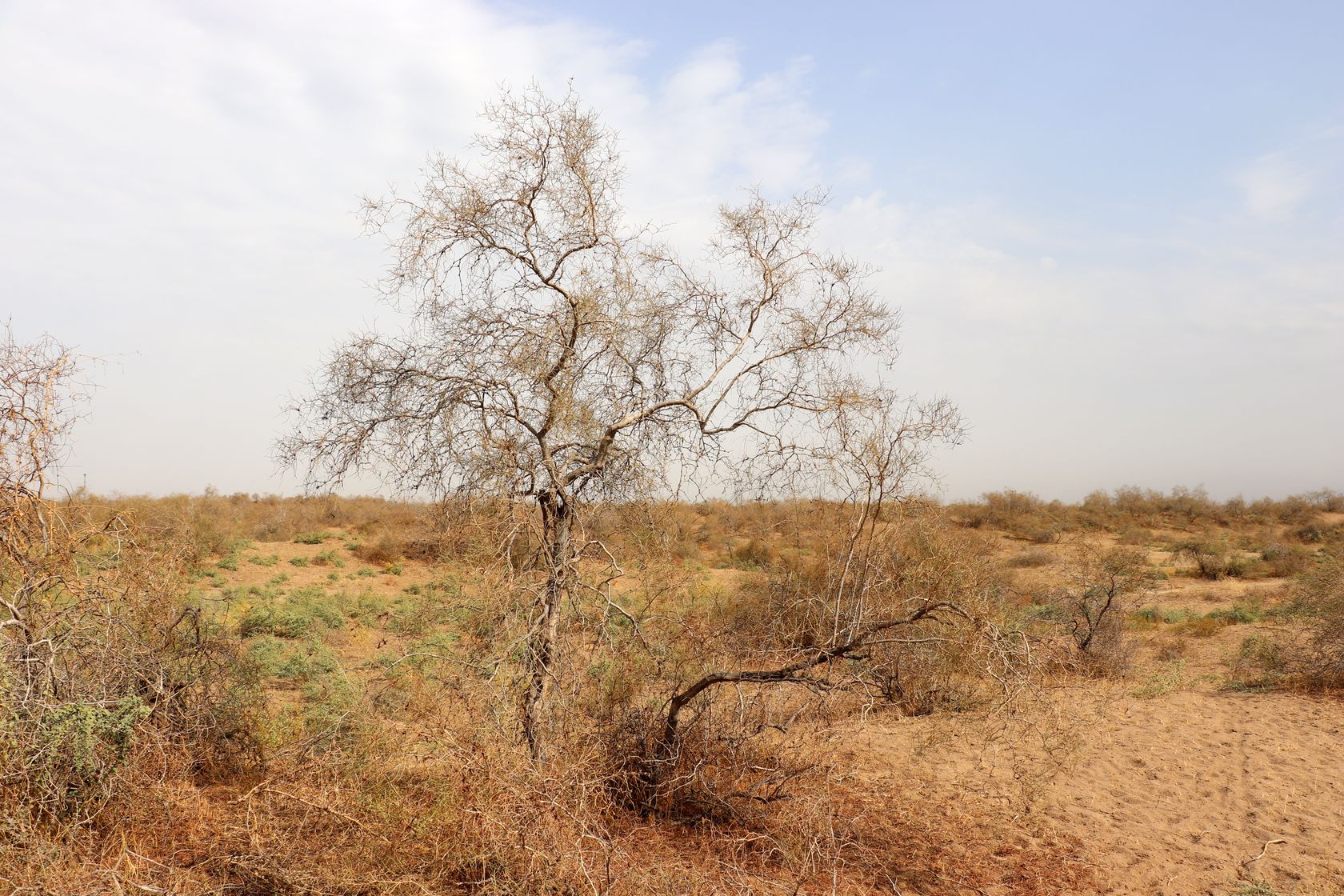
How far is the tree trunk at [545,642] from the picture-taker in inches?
→ 244

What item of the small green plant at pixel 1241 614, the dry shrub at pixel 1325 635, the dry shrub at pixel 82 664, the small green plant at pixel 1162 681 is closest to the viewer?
A: the dry shrub at pixel 82 664

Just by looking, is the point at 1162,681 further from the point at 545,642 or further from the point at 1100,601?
the point at 545,642

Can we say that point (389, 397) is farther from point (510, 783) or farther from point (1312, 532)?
point (1312, 532)

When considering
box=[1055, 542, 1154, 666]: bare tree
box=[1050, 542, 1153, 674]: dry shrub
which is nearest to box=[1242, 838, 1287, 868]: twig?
box=[1050, 542, 1153, 674]: dry shrub

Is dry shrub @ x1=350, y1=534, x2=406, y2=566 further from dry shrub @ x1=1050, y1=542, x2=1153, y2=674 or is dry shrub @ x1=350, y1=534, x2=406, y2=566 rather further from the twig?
the twig

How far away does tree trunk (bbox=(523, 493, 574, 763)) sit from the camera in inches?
244

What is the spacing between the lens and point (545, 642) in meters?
6.25

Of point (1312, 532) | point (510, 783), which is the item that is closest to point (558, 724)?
point (510, 783)

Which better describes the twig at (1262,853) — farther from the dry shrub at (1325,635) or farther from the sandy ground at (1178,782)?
the dry shrub at (1325,635)

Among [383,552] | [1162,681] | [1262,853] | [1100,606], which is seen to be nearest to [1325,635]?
[1162,681]

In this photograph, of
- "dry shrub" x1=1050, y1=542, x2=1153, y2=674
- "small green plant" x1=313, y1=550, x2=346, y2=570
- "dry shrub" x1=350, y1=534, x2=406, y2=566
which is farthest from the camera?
"dry shrub" x1=350, y1=534, x2=406, y2=566

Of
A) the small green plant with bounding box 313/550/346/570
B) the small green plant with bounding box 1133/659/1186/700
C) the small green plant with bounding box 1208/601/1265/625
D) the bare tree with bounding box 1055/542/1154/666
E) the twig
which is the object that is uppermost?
the small green plant with bounding box 313/550/346/570

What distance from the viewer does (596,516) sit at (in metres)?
7.28

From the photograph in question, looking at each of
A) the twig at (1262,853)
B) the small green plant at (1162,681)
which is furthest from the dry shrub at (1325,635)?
the twig at (1262,853)
